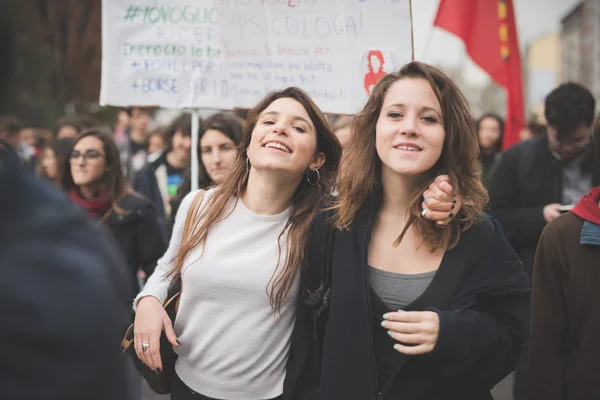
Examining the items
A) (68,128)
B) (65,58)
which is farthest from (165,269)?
(65,58)

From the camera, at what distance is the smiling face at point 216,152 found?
428 cm

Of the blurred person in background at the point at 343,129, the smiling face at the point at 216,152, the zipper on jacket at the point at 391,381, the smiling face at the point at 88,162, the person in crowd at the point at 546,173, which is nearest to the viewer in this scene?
the zipper on jacket at the point at 391,381

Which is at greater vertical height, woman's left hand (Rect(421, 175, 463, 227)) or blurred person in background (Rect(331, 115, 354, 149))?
blurred person in background (Rect(331, 115, 354, 149))

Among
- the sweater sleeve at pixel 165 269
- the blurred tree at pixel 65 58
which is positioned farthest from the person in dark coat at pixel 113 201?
the blurred tree at pixel 65 58

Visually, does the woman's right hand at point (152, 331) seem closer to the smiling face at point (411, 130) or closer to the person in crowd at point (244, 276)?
the person in crowd at point (244, 276)

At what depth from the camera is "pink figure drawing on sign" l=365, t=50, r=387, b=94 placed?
11.7 feet

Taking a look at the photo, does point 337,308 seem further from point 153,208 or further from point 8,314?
point 153,208

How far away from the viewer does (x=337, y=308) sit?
2.06m

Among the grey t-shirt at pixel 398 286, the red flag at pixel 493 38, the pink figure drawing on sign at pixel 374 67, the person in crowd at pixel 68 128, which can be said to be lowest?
the grey t-shirt at pixel 398 286

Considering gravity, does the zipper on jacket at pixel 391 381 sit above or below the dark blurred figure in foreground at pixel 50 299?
below

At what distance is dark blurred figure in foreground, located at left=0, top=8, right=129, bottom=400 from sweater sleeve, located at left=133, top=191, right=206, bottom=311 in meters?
1.45

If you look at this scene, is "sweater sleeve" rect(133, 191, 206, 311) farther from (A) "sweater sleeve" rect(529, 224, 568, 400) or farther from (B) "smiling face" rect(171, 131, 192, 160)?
(B) "smiling face" rect(171, 131, 192, 160)

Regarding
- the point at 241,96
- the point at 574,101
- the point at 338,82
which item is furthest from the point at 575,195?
the point at 241,96

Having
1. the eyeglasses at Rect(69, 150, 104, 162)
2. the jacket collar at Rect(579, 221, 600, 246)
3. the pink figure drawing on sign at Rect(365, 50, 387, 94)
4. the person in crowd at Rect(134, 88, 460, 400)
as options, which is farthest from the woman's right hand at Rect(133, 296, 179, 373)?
the eyeglasses at Rect(69, 150, 104, 162)
